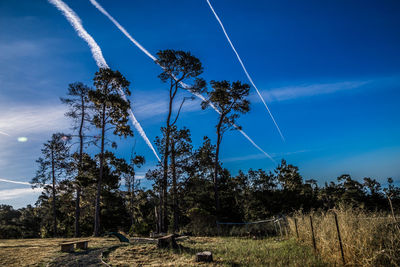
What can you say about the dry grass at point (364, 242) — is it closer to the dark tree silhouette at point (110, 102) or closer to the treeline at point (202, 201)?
the treeline at point (202, 201)

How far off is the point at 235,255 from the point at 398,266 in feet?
14.7

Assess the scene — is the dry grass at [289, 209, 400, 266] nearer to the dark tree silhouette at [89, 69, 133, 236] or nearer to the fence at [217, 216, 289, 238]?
the fence at [217, 216, 289, 238]

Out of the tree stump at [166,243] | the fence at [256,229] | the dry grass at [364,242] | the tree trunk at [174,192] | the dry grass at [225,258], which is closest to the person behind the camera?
the dry grass at [364,242]

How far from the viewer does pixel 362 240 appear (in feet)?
18.5

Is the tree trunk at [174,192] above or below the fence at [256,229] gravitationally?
above

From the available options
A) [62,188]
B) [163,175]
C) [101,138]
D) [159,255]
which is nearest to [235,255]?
[159,255]

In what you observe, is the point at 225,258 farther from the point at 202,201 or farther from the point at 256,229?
the point at 202,201

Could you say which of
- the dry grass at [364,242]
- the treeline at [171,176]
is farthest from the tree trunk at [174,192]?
the dry grass at [364,242]

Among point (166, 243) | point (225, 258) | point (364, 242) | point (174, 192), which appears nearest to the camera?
point (364, 242)

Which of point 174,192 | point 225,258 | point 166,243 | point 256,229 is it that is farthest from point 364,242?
point 174,192

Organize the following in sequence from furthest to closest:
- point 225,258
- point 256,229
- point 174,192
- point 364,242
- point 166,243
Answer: point 174,192, point 256,229, point 166,243, point 225,258, point 364,242

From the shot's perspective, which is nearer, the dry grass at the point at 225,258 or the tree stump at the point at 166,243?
the dry grass at the point at 225,258

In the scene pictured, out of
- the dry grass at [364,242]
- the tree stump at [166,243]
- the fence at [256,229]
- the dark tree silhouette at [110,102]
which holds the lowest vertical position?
the fence at [256,229]

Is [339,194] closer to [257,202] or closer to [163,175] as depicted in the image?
[257,202]
